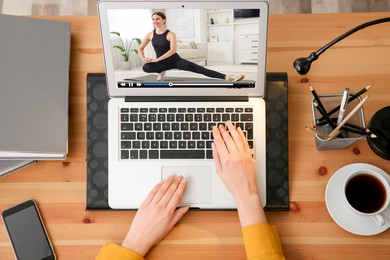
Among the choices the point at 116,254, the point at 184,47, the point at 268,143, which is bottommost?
the point at 116,254

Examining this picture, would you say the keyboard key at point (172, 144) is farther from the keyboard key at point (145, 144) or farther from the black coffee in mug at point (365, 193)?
the black coffee in mug at point (365, 193)

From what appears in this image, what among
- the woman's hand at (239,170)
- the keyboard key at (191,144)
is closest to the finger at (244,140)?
the woman's hand at (239,170)

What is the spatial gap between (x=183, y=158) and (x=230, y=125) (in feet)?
0.42

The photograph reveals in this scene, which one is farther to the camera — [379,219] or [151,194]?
[151,194]

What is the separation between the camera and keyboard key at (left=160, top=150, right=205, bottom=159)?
793mm

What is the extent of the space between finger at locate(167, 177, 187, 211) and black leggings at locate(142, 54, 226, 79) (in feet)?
0.79

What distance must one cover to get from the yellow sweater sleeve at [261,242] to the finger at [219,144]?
0.16m

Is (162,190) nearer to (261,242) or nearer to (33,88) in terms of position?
(261,242)

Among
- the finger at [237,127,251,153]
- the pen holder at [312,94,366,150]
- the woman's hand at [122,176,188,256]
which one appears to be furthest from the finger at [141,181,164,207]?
the pen holder at [312,94,366,150]

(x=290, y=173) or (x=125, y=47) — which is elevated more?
(x=125, y=47)

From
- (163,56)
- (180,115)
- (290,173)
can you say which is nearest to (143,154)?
(180,115)

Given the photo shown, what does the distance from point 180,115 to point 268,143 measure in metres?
0.21

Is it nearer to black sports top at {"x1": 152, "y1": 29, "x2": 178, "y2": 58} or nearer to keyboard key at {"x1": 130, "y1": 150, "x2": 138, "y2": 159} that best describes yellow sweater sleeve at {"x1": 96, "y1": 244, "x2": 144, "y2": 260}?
keyboard key at {"x1": 130, "y1": 150, "x2": 138, "y2": 159}

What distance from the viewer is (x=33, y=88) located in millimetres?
777
